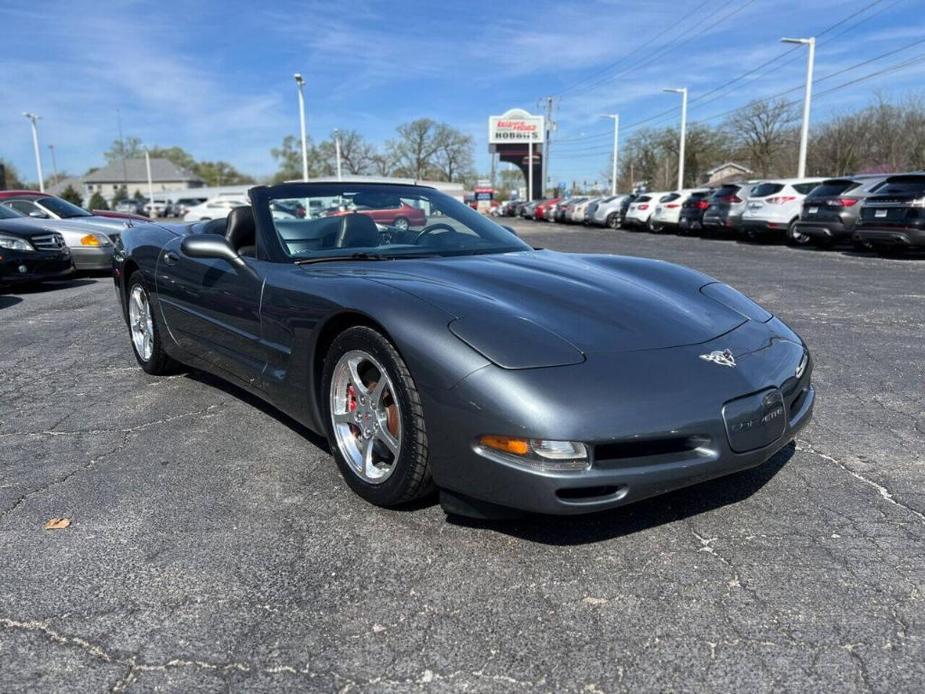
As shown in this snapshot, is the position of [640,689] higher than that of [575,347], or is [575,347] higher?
[575,347]

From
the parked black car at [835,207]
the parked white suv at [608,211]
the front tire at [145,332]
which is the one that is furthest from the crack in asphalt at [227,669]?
the parked white suv at [608,211]

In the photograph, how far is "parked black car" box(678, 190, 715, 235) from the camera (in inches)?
818

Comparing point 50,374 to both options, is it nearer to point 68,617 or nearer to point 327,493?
point 327,493

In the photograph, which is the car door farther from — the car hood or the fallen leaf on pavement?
the fallen leaf on pavement

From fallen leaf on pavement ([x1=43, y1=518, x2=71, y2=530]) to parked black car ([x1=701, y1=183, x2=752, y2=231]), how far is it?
17.5 metres

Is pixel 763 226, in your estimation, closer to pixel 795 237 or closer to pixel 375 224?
pixel 795 237

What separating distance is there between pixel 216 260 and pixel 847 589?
3.10 meters

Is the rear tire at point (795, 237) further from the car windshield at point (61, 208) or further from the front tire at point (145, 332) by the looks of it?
the front tire at point (145, 332)

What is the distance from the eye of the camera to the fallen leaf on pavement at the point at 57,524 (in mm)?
2738

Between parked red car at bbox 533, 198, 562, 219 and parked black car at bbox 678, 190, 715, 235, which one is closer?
parked black car at bbox 678, 190, 715, 235

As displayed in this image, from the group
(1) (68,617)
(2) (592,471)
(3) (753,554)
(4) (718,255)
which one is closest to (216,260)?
(1) (68,617)

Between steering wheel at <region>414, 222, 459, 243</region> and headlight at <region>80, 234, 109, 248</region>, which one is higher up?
steering wheel at <region>414, 222, 459, 243</region>

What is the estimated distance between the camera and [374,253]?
350cm

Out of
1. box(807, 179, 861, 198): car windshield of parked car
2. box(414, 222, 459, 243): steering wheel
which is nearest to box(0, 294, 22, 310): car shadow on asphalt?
box(414, 222, 459, 243): steering wheel
